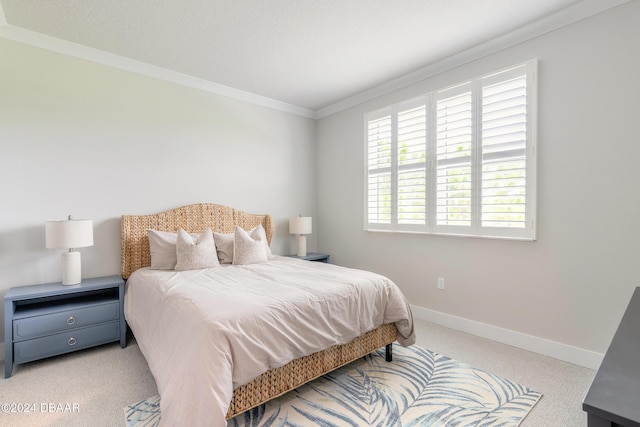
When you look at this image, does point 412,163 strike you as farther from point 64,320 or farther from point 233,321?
point 64,320

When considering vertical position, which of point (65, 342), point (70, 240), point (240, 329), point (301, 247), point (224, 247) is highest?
point (70, 240)

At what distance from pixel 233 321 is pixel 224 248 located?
1.80m

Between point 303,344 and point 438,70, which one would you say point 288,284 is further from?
point 438,70

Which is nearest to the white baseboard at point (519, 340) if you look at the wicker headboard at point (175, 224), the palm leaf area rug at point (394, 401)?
the palm leaf area rug at point (394, 401)

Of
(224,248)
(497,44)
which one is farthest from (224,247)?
(497,44)

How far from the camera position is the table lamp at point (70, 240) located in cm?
250

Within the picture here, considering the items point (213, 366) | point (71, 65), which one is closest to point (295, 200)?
point (71, 65)

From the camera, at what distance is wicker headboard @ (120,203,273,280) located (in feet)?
10.1

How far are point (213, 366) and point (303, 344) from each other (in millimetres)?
576

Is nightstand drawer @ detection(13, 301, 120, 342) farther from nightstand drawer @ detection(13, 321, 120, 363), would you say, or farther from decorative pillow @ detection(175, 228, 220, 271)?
decorative pillow @ detection(175, 228, 220, 271)

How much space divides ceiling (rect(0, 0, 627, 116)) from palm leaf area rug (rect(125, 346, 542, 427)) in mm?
2737

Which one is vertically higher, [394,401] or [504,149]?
[504,149]

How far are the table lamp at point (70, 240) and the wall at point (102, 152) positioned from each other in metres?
0.28

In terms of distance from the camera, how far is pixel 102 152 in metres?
3.02
